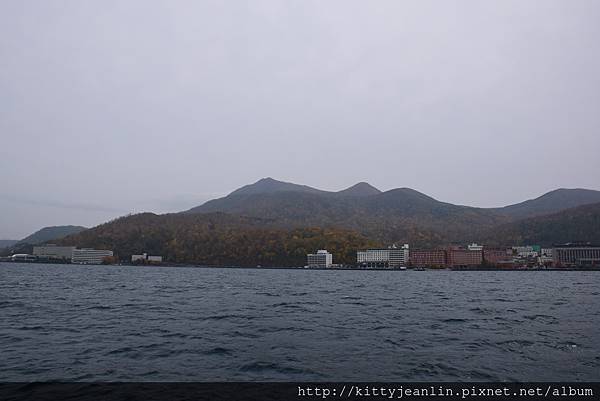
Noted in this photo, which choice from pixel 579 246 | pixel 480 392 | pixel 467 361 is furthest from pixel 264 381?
pixel 579 246

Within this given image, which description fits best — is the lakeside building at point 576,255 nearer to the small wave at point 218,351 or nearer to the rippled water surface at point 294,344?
the rippled water surface at point 294,344

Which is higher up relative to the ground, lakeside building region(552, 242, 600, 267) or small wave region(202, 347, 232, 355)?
lakeside building region(552, 242, 600, 267)

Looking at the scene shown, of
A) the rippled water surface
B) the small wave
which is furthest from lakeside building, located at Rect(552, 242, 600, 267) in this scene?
the small wave

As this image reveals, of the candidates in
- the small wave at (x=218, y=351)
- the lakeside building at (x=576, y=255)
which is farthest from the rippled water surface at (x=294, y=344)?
the lakeside building at (x=576, y=255)

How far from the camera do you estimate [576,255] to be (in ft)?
624

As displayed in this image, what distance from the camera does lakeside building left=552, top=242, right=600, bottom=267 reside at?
187 m

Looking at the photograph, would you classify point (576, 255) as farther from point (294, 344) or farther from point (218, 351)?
point (218, 351)

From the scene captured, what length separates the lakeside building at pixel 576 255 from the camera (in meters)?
187

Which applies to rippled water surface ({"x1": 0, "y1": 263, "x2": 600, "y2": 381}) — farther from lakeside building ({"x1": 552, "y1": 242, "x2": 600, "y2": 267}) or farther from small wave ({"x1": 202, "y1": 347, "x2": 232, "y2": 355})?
lakeside building ({"x1": 552, "y1": 242, "x2": 600, "y2": 267})

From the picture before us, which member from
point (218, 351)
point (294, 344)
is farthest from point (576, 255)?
point (218, 351)

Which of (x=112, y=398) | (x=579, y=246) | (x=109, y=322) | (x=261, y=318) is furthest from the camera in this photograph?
(x=579, y=246)

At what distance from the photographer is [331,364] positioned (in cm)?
1645

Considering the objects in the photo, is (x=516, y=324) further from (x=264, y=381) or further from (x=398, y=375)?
(x=264, y=381)

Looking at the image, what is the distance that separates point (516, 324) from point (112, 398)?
2235 cm
